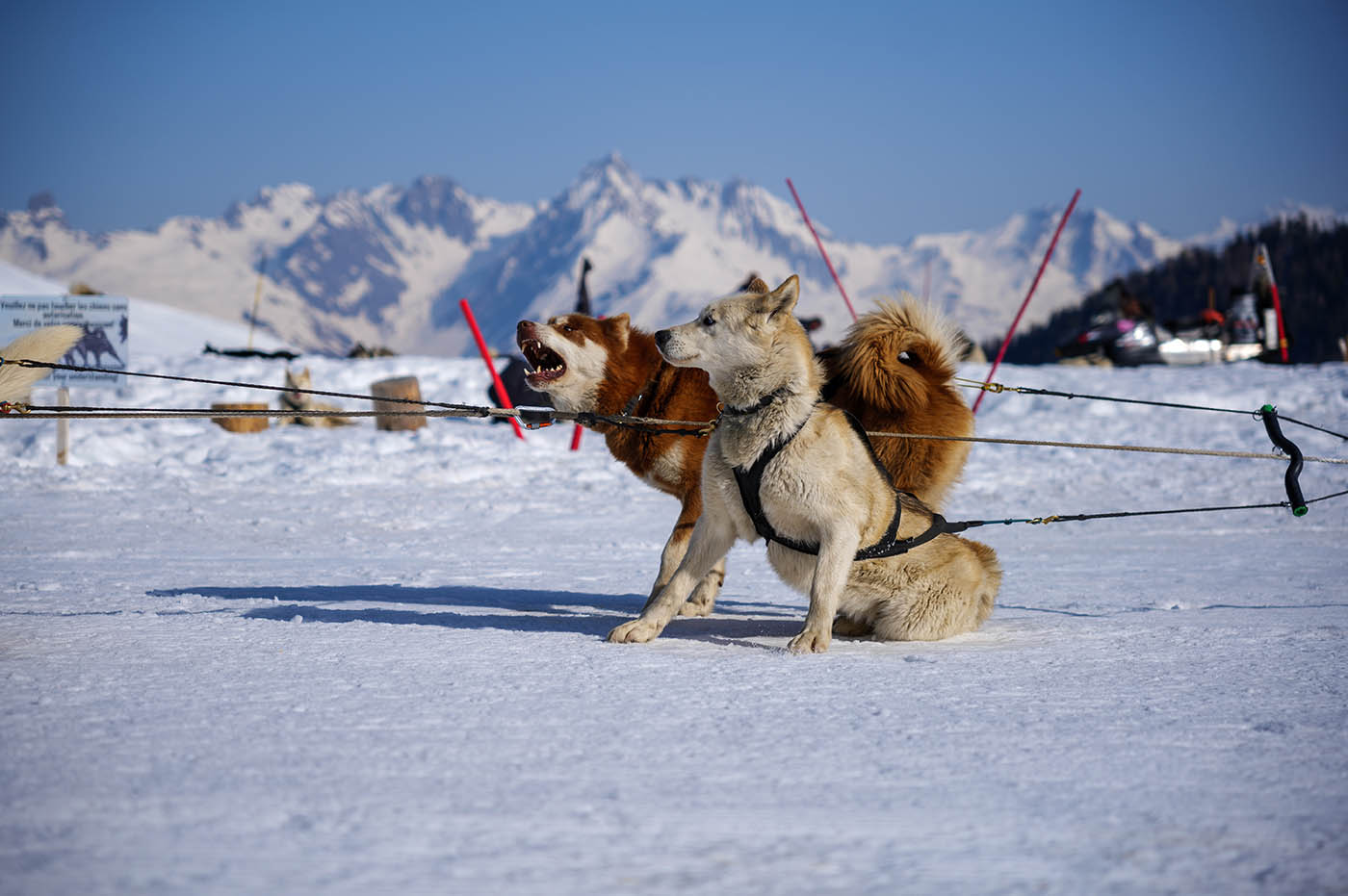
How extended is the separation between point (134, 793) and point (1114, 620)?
358 centimetres

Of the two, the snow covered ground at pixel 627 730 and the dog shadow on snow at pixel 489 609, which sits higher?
the snow covered ground at pixel 627 730

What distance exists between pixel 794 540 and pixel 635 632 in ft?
2.06

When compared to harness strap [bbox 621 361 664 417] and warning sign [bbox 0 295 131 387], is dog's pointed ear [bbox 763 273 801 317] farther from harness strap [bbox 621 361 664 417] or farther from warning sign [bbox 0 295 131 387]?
warning sign [bbox 0 295 131 387]

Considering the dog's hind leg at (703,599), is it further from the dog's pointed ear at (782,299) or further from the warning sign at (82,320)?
the warning sign at (82,320)

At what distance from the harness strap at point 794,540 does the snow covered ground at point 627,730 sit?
0.36 metres

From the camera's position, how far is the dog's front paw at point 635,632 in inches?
149

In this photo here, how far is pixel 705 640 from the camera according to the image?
154 inches

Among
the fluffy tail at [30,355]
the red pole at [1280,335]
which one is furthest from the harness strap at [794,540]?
the red pole at [1280,335]

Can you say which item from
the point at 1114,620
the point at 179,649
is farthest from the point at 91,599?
the point at 1114,620

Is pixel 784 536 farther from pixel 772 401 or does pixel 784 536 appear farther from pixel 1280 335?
pixel 1280 335

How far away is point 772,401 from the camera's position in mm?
3688

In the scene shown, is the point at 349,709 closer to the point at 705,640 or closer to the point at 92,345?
the point at 705,640

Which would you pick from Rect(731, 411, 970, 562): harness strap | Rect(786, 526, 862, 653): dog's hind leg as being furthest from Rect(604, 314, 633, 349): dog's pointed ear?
Rect(786, 526, 862, 653): dog's hind leg

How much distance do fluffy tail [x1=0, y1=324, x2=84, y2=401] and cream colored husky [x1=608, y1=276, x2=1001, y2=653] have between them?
2165 millimetres
